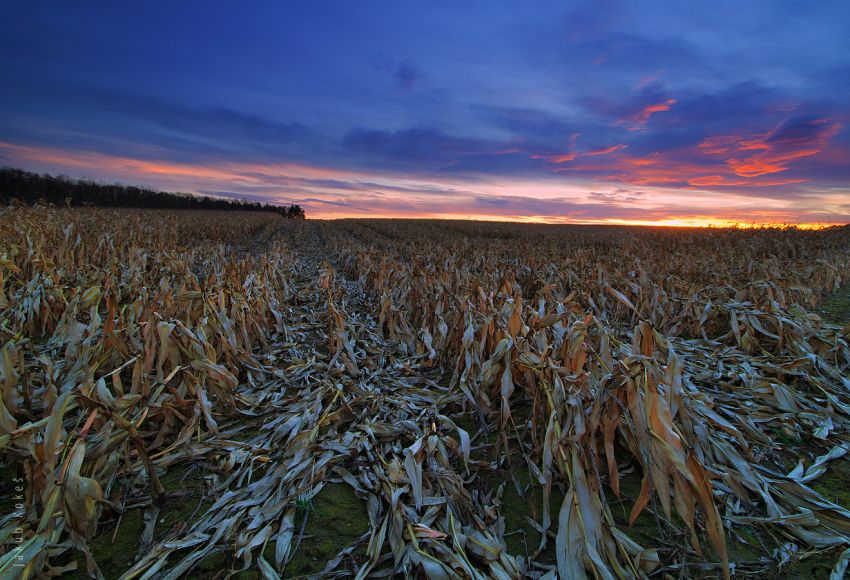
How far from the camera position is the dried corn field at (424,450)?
6.97 ft

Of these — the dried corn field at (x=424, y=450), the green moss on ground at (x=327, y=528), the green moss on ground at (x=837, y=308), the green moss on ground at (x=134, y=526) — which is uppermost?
the green moss on ground at (x=837, y=308)

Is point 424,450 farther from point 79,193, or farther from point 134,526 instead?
point 79,193

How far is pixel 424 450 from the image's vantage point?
285cm

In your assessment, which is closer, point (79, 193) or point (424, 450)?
point (424, 450)

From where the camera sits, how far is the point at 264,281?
7.08 metres

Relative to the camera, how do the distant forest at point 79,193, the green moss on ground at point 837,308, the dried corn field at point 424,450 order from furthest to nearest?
the distant forest at point 79,193, the green moss on ground at point 837,308, the dried corn field at point 424,450

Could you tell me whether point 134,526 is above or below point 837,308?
below

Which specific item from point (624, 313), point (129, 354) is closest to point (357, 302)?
point (129, 354)

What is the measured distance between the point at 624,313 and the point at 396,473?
19.0ft

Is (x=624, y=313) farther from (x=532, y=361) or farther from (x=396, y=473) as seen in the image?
(x=396, y=473)

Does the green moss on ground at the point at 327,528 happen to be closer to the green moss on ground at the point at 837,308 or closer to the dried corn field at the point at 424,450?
the dried corn field at the point at 424,450

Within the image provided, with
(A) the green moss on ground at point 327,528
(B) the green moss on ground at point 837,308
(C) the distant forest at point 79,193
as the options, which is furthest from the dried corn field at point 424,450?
(C) the distant forest at point 79,193

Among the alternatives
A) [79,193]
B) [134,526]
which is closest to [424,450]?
[134,526]

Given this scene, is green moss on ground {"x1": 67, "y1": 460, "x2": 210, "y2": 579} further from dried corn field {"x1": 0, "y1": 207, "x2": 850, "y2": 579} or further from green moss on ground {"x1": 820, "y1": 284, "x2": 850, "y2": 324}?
green moss on ground {"x1": 820, "y1": 284, "x2": 850, "y2": 324}
